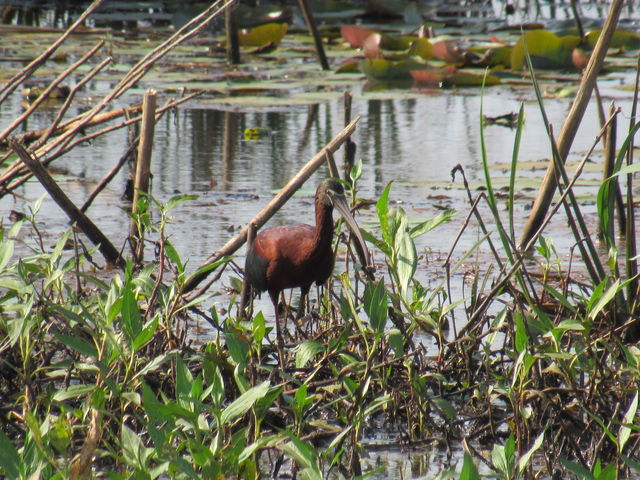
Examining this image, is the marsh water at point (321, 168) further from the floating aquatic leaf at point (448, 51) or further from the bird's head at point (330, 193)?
the floating aquatic leaf at point (448, 51)

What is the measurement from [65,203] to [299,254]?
102 centimetres

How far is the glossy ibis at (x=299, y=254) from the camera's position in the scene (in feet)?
12.3

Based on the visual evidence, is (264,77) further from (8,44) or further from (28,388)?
(28,388)

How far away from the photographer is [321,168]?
705 cm

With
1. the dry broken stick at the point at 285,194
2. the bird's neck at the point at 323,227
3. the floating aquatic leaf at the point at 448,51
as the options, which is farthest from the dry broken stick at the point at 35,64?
the floating aquatic leaf at the point at 448,51

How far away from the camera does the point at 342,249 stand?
193 inches

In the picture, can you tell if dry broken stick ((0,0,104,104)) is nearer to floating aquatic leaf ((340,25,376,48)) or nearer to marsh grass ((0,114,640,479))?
marsh grass ((0,114,640,479))

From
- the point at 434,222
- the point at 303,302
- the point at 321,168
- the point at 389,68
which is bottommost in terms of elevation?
the point at 321,168

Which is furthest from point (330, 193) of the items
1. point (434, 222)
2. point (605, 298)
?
point (605, 298)

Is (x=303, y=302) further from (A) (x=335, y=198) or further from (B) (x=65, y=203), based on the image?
(B) (x=65, y=203)

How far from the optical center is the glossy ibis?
3.75 metres

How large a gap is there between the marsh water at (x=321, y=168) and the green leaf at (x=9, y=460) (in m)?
1.18

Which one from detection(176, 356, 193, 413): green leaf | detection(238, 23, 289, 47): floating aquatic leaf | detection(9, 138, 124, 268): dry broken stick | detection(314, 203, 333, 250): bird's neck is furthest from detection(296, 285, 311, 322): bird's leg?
detection(238, 23, 289, 47): floating aquatic leaf

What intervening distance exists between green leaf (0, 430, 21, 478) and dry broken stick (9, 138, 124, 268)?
5.86ft
